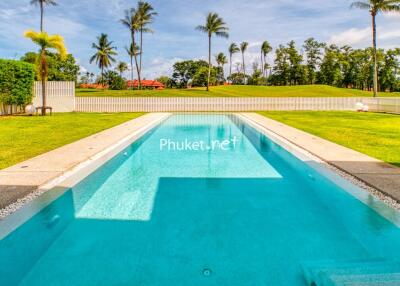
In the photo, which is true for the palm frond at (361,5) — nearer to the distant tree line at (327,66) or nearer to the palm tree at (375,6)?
the palm tree at (375,6)

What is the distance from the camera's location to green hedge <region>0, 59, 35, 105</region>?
1531cm

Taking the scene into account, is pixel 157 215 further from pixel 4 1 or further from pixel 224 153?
pixel 4 1

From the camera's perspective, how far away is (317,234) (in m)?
3.13

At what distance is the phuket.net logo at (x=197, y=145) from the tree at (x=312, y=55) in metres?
51.7

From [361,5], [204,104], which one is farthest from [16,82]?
[361,5]

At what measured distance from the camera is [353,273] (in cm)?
230

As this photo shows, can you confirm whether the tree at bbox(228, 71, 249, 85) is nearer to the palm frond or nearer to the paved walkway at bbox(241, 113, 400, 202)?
the palm frond

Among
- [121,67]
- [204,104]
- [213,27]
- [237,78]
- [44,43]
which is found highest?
[237,78]

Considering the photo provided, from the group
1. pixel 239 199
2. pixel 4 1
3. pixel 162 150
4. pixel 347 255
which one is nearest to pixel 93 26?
pixel 4 1

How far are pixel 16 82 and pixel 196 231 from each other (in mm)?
16953

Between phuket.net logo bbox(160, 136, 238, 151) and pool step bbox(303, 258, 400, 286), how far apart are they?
5.51 metres

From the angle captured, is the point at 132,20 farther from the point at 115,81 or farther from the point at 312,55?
the point at 312,55

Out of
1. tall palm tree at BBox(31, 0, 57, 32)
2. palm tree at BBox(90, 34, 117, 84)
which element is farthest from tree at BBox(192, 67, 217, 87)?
tall palm tree at BBox(31, 0, 57, 32)

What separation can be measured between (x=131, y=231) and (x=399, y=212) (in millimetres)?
2970
